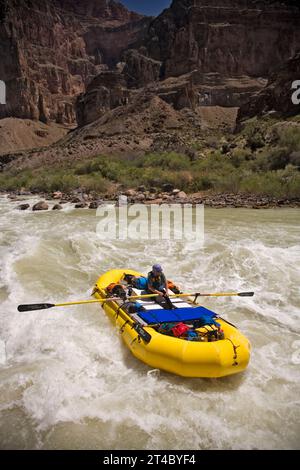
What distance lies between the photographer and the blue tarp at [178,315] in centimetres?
454

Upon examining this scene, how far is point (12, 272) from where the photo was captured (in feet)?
24.0

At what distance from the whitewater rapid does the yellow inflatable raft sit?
0.23 m

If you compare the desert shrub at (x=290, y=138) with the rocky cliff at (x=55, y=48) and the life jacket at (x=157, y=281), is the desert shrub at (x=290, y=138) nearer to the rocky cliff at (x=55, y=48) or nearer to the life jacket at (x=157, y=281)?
the life jacket at (x=157, y=281)

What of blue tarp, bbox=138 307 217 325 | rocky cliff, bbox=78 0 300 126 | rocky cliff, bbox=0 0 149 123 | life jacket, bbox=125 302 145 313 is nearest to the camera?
blue tarp, bbox=138 307 217 325

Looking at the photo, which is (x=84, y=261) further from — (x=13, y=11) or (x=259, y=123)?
(x=13, y=11)

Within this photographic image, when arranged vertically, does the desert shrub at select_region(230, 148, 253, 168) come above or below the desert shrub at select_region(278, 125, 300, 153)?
below

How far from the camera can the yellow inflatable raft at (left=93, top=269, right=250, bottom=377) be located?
376cm

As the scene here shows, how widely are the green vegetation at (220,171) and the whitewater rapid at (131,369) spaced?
921 centimetres

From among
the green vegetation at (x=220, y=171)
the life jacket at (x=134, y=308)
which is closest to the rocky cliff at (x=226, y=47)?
the green vegetation at (x=220, y=171)

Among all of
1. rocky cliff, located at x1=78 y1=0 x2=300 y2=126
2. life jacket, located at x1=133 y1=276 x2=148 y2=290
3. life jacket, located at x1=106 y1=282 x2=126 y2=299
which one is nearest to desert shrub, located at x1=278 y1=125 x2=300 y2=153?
life jacket, located at x1=133 y1=276 x2=148 y2=290

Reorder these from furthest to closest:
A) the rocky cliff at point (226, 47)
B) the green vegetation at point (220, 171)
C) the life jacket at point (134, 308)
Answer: the rocky cliff at point (226, 47) < the green vegetation at point (220, 171) < the life jacket at point (134, 308)

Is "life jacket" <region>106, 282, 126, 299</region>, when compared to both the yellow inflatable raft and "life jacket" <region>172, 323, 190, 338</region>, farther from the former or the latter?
"life jacket" <region>172, 323, 190, 338</region>

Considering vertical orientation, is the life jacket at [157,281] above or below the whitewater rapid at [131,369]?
above

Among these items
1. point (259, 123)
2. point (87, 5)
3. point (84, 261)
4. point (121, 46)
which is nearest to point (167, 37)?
point (121, 46)
